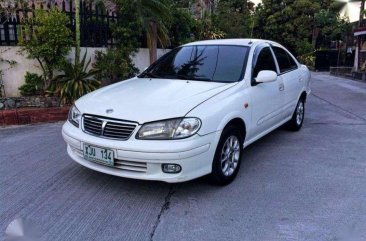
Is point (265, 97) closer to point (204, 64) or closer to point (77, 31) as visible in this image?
point (204, 64)

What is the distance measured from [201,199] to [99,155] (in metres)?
1.11

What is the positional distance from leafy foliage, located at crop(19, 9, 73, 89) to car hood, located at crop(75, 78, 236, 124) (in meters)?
3.09

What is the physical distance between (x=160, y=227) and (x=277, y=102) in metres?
2.71

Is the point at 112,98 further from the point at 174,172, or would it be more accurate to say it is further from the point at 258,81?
the point at 258,81

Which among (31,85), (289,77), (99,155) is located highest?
(289,77)

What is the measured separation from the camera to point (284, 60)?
5.74m

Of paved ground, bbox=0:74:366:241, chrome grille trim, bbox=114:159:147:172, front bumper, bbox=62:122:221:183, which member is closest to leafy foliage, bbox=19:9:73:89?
paved ground, bbox=0:74:366:241

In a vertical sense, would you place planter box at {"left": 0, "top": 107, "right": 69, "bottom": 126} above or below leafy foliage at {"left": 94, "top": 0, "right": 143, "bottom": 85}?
below

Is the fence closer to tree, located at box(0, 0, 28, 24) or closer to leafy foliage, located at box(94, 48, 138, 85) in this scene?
tree, located at box(0, 0, 28, 24)

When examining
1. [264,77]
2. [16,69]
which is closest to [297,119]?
[264,77]

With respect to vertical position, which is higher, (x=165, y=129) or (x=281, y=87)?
(x=281, y=87)

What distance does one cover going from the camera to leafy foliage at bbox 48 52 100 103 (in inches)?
282

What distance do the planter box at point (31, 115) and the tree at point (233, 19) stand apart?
1228cm

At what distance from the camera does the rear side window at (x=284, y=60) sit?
549 cm
